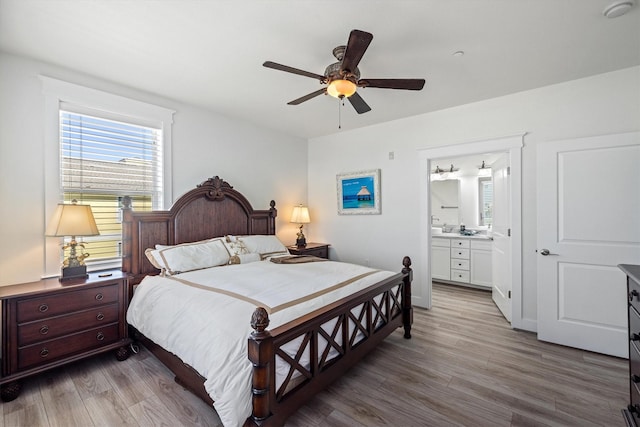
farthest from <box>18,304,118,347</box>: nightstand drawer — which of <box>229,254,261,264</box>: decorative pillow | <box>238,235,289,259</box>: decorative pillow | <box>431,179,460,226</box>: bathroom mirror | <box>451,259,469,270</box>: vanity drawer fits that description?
<box>431,179,460,226</box>: bathroom mirror

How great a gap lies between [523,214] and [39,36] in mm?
4623

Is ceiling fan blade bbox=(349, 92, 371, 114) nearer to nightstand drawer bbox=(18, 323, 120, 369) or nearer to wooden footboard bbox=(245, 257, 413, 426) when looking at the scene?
wooden footboard bbox=(245, 257, 413, 426)

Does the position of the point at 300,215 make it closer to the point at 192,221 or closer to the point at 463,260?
the point at 192,221

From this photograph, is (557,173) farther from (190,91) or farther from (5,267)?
(5,267)

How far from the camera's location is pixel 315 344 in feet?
5.99

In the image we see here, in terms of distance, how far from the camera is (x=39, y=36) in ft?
6.92

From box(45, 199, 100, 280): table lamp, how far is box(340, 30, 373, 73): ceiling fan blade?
2.45 meters

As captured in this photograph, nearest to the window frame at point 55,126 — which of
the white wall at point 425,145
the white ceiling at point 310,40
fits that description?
the white ceiling at point 310,40

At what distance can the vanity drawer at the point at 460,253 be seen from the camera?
4.83 meters

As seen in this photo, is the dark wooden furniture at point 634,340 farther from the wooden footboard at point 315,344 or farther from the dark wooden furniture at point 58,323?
the dark wooden furniture at point 58,323

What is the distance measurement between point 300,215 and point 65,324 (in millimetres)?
3028

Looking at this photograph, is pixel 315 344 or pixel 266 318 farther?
pixel 315 344

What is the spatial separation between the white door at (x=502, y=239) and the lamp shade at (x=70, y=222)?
424cm

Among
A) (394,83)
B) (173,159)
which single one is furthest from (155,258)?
(394,83)
